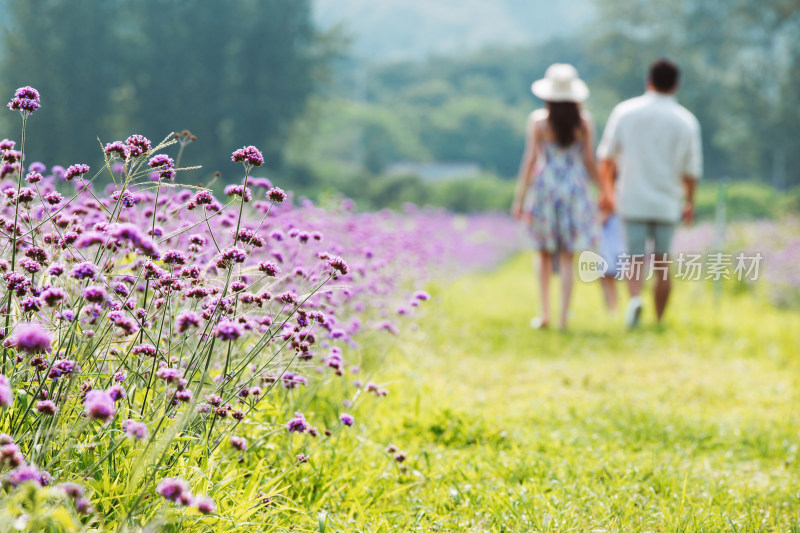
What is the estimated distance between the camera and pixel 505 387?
4.84 meters

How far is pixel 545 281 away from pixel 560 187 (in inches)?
33.3

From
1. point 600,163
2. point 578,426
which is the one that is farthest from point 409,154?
point 578,426

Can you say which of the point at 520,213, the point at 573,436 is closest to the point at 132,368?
the point at 573,436

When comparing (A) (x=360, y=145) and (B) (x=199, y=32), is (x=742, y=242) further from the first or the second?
(A) (x=360, y=145)

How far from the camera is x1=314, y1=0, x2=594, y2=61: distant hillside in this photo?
108375 millimetres

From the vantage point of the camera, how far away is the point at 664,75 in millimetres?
6703

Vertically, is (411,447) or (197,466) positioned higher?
(197,466)

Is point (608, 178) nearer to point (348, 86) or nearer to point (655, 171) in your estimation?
point (655, 171)

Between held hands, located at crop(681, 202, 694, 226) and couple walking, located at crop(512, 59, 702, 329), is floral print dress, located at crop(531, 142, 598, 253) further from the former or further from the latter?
held hands, located at crop(681, 202, 694, 226)

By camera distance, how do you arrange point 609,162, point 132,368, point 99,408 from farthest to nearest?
point 609,162 < point 132,368 < point 99,408

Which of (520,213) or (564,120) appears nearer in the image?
(564,120)

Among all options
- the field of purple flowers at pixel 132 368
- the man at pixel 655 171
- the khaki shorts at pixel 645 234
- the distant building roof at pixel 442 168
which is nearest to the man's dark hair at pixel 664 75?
the man at pixel 655 171

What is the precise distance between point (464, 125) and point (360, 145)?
33.7 feet

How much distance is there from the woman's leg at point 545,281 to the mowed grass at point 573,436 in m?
0.22
